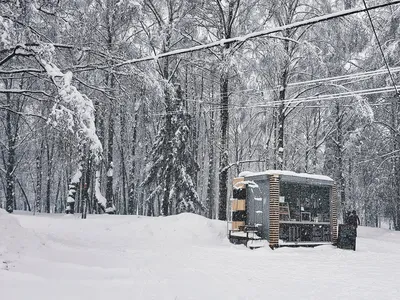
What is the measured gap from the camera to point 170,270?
30.1 feet

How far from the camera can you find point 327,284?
8.63 meters

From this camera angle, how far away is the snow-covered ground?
6.71 metres

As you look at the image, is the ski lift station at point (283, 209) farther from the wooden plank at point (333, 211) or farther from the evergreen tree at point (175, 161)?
the evergreen tree at point (175, 161)

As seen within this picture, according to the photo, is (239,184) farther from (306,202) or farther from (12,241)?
(12,241)

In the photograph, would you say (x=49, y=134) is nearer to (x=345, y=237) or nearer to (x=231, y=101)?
(x=345, y=237)

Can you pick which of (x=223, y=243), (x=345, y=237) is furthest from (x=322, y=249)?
(x=223, y=243)

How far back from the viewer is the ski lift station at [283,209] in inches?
624

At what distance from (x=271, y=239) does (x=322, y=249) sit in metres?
2.52

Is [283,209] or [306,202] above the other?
[306,202]

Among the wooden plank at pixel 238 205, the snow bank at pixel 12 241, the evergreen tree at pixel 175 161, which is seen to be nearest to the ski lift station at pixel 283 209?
the wooden plank at pixel 238 205

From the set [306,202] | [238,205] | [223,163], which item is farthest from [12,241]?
[306,202]

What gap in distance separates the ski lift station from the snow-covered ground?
122 cm

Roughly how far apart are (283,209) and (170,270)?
32.6 ft

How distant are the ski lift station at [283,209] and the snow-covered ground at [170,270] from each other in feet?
3.99
